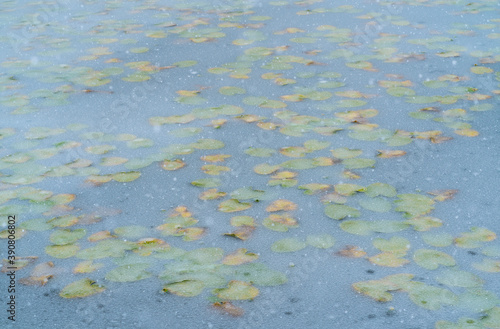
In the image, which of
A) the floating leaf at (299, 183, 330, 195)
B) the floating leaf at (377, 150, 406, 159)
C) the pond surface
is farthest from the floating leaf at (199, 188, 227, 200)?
the floating leaf at (377, 150, 406, 159)

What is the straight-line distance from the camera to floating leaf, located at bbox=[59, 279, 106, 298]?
1821 mm

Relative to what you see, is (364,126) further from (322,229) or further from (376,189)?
(322,229)

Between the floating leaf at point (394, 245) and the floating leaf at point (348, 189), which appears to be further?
the floating leaf at point (348, 189)

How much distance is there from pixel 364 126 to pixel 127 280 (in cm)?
160

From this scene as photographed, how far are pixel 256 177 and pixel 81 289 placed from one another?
0.96 meters

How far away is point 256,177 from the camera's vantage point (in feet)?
8.29

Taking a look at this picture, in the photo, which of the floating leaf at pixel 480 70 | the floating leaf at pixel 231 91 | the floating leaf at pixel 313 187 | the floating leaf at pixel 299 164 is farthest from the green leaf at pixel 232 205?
the floating leaf at pixel 480 70

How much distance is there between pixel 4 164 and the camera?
2684 mm

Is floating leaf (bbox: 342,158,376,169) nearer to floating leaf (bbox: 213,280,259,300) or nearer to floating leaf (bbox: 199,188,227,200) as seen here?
floating leaf (bbox: 199,188,227,200)

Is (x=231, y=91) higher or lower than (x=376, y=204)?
higher

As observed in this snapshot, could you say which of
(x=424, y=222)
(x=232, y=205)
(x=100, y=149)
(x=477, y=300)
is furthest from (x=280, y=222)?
(x=100, y=149)

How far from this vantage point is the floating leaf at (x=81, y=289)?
1.82 m

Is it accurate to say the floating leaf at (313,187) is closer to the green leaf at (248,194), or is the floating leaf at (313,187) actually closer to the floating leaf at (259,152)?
the green leaf at (248,194)

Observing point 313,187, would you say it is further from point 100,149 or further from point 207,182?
→ point 100,149
